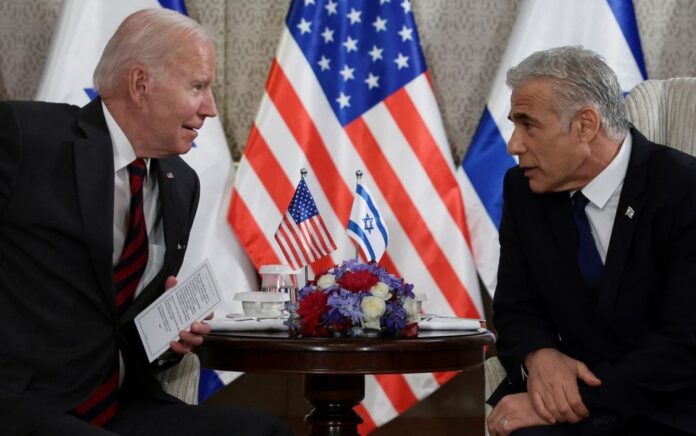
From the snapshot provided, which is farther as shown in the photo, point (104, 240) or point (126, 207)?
point (126, 207)

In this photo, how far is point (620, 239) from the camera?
8.15ft

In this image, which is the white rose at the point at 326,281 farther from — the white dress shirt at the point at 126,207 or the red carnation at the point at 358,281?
the white dress shirt at the point at 126,207

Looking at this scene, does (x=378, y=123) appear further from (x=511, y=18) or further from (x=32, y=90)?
(x=32, y=90)

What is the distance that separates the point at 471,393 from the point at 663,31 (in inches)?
73.6

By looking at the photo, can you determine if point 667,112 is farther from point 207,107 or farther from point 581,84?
point 207,107

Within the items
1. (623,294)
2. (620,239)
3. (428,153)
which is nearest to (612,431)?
(623,294)

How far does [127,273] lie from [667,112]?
1.89m

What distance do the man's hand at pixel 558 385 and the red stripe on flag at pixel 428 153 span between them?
173 cm

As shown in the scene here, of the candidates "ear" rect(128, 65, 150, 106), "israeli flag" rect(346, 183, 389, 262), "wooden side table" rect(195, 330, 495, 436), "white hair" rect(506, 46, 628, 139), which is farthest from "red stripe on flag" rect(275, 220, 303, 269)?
"white hair" rect(506, 46, 628, 139)

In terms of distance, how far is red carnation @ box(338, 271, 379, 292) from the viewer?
106 inches

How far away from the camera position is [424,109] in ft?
13.9

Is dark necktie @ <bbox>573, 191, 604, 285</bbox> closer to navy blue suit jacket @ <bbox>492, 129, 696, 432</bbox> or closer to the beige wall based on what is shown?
navy blue suit jacket @ <bbox>492, 129, 696, 432</bbox>

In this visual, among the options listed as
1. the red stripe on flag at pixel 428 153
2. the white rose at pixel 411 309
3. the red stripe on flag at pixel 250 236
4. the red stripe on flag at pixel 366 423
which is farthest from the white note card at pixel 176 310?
the red stripe on flag at pixel 428 153

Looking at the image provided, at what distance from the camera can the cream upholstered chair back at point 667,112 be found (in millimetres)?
3285
